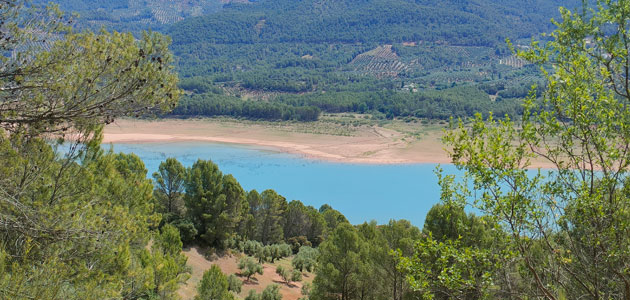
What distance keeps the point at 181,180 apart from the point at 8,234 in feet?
61.6

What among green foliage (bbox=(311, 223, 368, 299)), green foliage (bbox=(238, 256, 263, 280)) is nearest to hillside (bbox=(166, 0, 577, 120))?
green foliage (bbox=(238, 256, 263, 280))

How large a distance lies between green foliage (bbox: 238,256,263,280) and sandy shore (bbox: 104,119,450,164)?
33036 millimetres

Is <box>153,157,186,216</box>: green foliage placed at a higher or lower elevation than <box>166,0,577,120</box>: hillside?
lower

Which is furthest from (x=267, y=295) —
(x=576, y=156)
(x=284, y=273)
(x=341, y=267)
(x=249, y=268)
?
(x=576, y=156)

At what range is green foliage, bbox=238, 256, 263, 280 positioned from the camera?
2189 cm

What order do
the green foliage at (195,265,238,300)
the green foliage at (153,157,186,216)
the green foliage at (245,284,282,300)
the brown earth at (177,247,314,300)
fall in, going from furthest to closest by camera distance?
the green foliage at (153,157,186,216)
the brown earth at (177,247,314,300)
the green foliage at (245,284,282,300)
the green foliage at (195,265,238,300)

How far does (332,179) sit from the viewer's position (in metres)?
48.9

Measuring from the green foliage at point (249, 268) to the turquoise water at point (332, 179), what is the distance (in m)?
16.3

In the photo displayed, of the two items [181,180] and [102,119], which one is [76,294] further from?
[181,180]

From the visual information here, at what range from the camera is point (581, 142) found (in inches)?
212

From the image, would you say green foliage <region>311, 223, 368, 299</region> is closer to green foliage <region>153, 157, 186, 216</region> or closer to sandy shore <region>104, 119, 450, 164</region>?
green foliage <region>153, 157, 186, 216</region>

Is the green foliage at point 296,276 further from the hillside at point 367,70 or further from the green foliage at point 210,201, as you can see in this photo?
the hillside at point 367,70

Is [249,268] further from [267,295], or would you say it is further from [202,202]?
[267,295]

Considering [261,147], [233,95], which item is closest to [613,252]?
[261,147]
